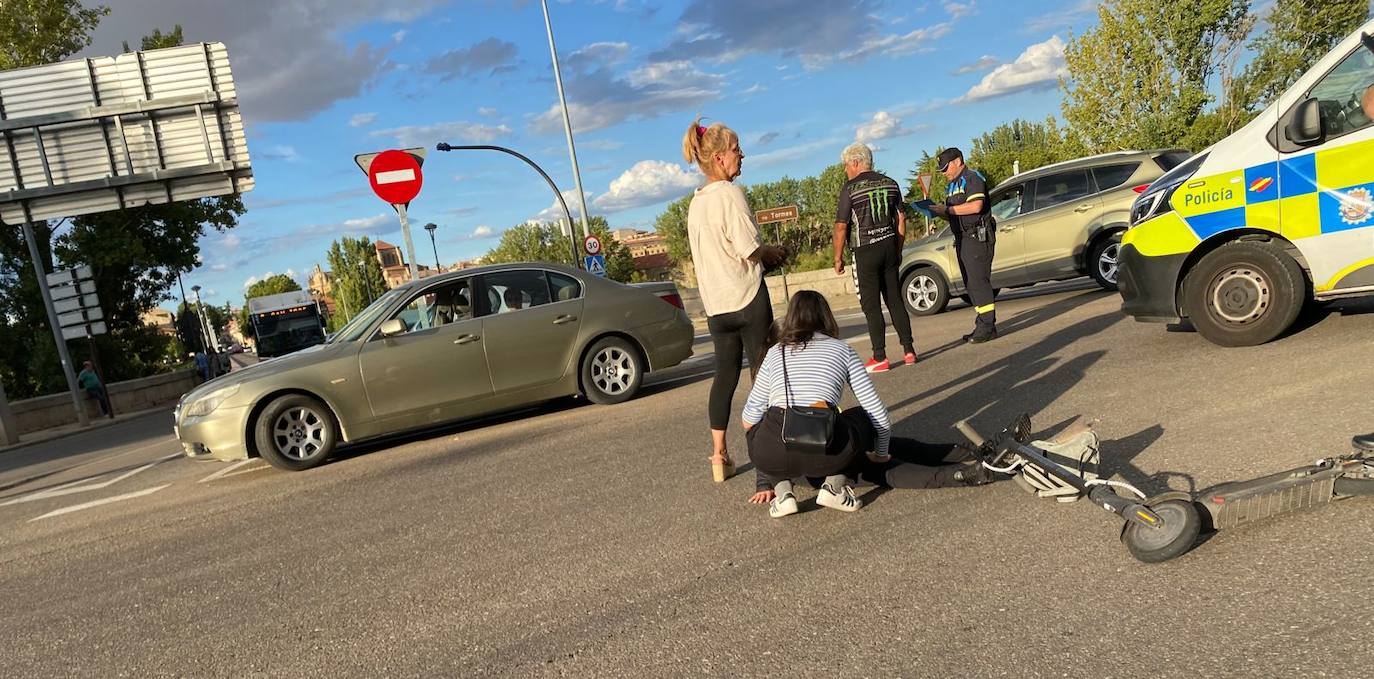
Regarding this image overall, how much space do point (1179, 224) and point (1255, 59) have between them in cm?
3311

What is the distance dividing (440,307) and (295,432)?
1.59 meters

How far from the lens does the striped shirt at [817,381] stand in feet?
12.4

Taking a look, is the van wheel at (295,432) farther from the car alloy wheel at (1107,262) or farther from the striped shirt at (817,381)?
the car alloy wheel at (1107,262)

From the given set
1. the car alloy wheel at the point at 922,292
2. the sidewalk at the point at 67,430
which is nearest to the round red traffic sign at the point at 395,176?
the car alloy wheel at the point at 922,292

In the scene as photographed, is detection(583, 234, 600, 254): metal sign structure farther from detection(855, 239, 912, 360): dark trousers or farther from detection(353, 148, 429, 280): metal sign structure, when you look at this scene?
detection(855, 239, 912, 360): dark trousers

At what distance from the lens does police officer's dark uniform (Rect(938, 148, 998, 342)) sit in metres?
7.97

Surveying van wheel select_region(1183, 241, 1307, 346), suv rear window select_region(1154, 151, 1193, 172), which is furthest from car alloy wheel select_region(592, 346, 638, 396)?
suv rear window select_region(1154, 151, 1193, 172)

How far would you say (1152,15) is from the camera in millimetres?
29234

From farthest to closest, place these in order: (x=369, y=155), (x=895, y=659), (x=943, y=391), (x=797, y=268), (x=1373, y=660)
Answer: (x=797, y=268)
(x=369, y=155)
(x=943, y=391)
(x=895, y=659)
(x=1373, y=660)

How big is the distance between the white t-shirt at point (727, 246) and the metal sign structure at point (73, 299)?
2120 cm

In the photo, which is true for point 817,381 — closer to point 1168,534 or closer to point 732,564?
point 732,564

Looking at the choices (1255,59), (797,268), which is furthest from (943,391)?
(797,268)

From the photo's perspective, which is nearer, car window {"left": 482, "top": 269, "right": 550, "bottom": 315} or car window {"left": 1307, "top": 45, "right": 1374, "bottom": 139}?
car window {"left": 1307, "top": 45, "right": 1374, "bottom": 139}

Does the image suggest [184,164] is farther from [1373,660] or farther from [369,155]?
[1373,660]
